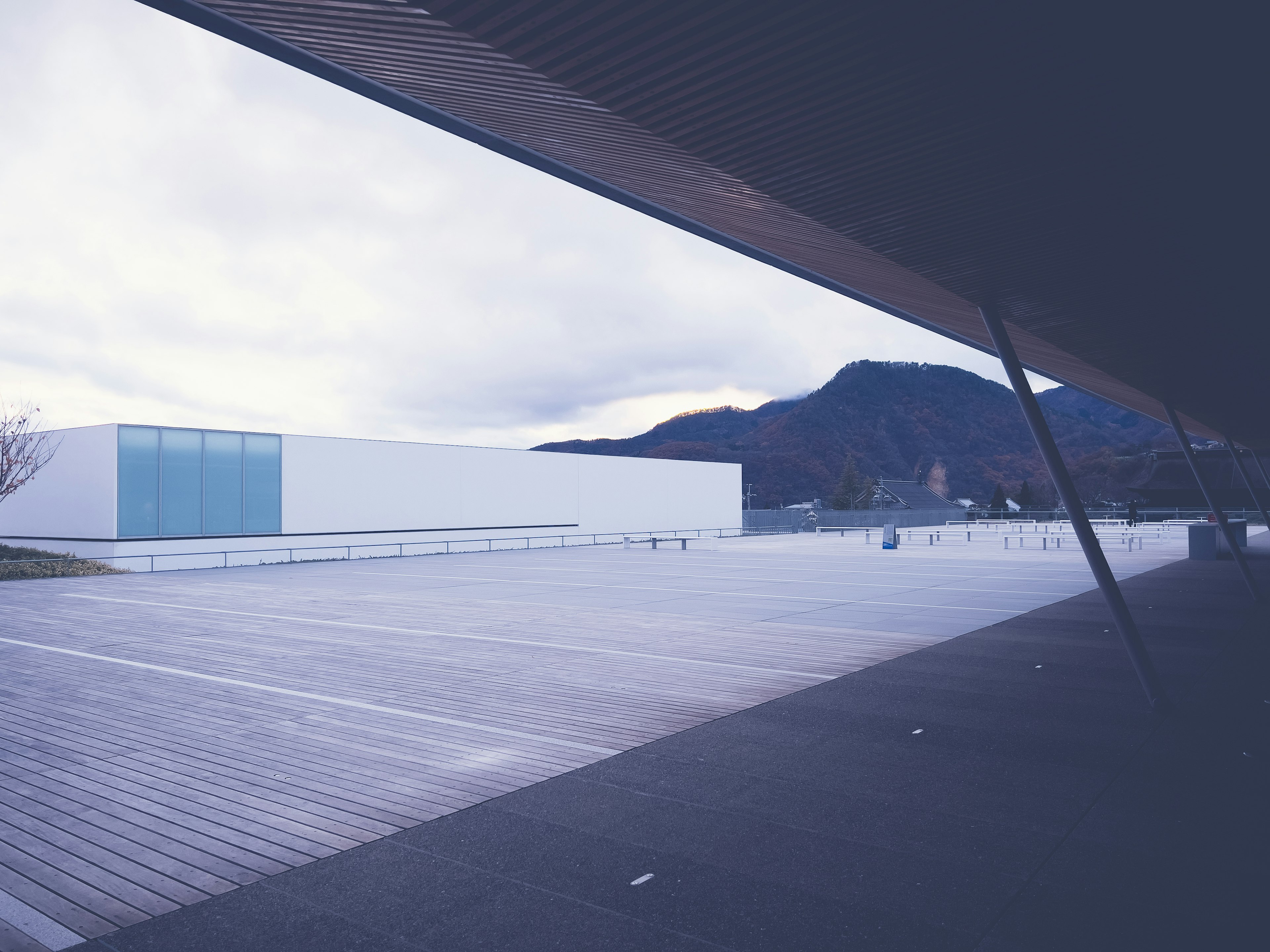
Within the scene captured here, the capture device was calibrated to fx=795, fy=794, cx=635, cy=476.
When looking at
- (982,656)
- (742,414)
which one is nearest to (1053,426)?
(742,414)

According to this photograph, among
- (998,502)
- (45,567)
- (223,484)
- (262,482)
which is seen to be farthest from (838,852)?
(998,502)

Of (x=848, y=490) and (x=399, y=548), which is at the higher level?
(x=848, y=490)

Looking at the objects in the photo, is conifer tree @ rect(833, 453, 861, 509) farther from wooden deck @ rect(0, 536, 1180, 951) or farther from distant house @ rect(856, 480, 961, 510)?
wooden deck @ rect(0, 536, 1180, 951)

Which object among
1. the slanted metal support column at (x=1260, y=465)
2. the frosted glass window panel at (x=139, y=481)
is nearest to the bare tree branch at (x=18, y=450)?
the frosted glass window panel at (x=139, y=481)

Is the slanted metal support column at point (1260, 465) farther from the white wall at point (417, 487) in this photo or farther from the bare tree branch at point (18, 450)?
the bare tree branch at point (18, 450)

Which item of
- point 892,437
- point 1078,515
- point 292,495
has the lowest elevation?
point 1078,515

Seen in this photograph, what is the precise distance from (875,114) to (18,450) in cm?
3089

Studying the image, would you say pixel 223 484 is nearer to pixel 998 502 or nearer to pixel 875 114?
pixel 875 114

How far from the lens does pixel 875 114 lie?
4785mm

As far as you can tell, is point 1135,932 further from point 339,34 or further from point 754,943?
point 339,34

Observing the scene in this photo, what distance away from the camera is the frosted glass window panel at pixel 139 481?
2484 cm

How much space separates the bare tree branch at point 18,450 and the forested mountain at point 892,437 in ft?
286

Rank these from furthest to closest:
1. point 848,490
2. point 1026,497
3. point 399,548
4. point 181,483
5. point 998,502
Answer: point 848,490, point 1026,497, point 998,502, point 399,548, point 181,483

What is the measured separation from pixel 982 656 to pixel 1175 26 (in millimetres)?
7454
